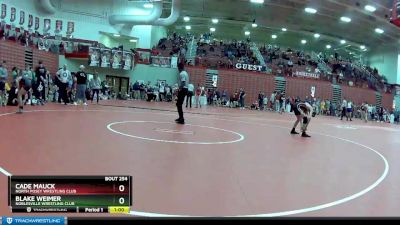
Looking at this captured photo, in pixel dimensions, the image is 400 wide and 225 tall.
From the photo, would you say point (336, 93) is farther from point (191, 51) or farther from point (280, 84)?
point (191, 51)

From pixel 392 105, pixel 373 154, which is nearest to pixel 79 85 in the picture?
pixel 373 154

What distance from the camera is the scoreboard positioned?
1.84 metres

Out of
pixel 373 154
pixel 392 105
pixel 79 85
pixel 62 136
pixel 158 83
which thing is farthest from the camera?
pixel 392 105

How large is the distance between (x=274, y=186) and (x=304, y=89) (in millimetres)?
32227

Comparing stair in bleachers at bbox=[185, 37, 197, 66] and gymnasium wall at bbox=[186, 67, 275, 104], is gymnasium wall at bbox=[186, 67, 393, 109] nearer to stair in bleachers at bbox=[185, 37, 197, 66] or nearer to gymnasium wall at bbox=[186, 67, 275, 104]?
gymnasium wall at bbox=[186, 67, 275, 104]

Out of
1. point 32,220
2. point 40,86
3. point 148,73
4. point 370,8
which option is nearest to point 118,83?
point 148,73

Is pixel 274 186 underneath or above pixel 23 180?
underneath

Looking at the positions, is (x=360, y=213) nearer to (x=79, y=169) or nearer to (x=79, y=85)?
(x=79, y=169)

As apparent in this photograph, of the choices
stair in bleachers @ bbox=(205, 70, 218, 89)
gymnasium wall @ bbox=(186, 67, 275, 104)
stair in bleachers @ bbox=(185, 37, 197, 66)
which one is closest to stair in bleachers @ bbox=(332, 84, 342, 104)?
gymnasium wall @ bbox=(186, 67, 275, 104)

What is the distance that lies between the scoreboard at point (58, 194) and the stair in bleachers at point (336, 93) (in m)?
36.9

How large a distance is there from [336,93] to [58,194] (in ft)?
123

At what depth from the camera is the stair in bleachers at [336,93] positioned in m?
36.4

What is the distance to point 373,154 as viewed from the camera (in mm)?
7918

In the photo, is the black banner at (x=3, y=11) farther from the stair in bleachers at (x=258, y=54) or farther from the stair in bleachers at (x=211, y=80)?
the stair in bleachers at (x=258, y=54)
